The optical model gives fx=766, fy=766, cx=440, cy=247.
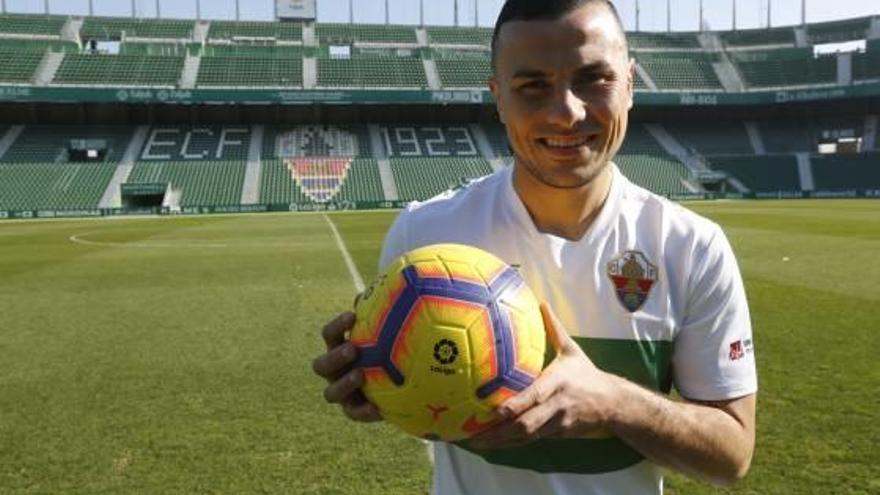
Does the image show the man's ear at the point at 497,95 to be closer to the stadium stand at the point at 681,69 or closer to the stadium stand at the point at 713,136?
the stadium stand at the point at 713,136

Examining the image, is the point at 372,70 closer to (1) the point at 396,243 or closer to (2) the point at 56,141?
(2) the point at 56,141

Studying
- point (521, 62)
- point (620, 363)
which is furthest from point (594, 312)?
point (521, 62)

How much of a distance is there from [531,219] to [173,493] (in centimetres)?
291

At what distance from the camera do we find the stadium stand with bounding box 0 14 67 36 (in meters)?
54.3

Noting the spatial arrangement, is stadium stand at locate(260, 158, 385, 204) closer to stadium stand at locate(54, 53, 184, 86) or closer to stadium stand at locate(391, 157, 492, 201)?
stadium stand at locate(391, 157, 492, 201)

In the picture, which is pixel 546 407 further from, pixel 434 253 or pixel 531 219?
pixel 531 219

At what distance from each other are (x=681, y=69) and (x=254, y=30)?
3283 cm

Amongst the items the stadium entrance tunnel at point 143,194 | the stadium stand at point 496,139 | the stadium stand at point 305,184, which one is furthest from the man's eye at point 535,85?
the stadium stand at point 496,139

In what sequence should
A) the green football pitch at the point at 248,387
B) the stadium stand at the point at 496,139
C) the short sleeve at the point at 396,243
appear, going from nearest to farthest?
the short sleeve at the point at 396,243 < the green football pitch at the point at 248,387 < the stadium stand at the point at 496,139

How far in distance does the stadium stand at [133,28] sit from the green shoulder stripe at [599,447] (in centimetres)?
6104

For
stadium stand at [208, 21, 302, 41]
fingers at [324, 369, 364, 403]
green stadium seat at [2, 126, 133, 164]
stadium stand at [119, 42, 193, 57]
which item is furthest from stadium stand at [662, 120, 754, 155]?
fingers at [324, 369, 364, 403]

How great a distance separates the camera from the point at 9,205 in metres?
41.5

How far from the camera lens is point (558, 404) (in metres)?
1.54

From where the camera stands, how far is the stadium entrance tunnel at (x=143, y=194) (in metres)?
44.6
